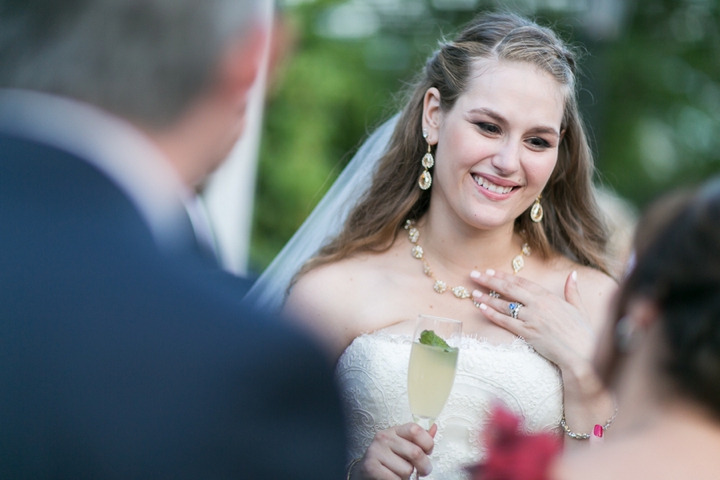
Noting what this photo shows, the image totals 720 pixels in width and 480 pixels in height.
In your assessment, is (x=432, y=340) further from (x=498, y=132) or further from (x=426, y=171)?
(x=426, y=171)

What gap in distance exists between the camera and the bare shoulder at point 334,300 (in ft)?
12.2

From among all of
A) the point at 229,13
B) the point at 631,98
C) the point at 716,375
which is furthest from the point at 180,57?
the point at 631,98

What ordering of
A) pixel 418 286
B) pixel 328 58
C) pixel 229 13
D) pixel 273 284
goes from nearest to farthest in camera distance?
pixel 229 13
pixel 418 286
pixel 273 284
pixel 328 58

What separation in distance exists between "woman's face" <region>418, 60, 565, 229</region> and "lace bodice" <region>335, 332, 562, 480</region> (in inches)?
25.0

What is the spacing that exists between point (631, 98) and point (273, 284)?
12.5 m

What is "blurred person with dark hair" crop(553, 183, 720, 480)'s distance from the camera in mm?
1557

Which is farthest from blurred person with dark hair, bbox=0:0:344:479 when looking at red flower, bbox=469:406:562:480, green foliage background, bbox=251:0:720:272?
green foliage background, bbox=251:0:720:272

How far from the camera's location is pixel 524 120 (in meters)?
3.53

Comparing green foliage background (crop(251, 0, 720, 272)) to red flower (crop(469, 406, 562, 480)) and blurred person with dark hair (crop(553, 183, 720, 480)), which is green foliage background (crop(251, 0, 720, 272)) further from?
blurred person with dark hair (crop(553, 183, 720, 480))

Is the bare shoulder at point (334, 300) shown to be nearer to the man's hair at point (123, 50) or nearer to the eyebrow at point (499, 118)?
the eyebrow at point (499, 118)

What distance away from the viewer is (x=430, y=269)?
3.90m

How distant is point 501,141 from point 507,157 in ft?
0.35

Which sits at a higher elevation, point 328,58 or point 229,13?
point 328,58

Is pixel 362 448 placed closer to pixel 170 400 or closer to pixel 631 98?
pixel 170 400
